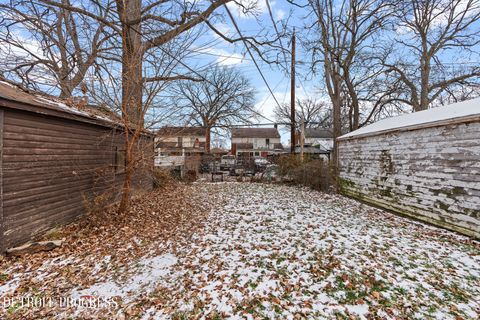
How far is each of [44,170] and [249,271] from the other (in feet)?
14.5

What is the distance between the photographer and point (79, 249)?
155 inches

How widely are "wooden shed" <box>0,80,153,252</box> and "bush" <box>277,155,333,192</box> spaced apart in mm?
7672

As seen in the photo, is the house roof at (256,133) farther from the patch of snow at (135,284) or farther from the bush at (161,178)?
the patch of snow at (135,284)

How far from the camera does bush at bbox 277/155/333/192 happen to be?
33.2 feet

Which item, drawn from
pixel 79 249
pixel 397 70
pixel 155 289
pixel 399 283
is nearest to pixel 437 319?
→ pixel 399 283

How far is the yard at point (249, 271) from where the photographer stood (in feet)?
8.07

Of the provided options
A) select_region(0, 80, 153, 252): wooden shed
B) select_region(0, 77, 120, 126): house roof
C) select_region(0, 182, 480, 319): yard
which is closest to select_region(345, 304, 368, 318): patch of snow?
select_region(0, 182, 480, 319): yard

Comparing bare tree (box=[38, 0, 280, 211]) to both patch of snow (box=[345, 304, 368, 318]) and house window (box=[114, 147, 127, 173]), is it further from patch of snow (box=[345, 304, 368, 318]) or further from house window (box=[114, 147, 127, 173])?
patch of snow (box=[345, 304, 368, 318])

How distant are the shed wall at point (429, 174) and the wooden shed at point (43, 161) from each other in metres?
7.07

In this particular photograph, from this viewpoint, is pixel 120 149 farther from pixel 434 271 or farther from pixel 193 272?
pixel 434 271

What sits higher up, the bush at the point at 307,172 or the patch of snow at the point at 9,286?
the bush at the point at 307,172

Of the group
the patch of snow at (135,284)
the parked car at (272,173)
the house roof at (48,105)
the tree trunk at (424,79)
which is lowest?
the patch of snow at (135,284)

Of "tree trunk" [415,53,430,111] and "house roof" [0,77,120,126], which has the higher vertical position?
"tree trunk" [415,53,430,111]

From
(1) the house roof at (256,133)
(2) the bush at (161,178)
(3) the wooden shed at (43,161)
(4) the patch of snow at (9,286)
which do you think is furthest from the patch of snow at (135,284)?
(1) the house roof at (256,133)
